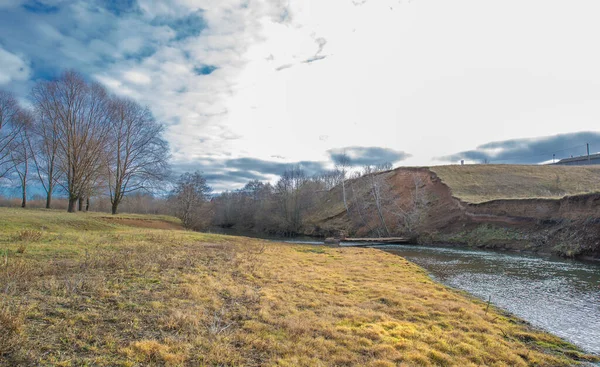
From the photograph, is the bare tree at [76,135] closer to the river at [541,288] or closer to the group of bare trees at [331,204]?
the group of bare trees at [331,204]

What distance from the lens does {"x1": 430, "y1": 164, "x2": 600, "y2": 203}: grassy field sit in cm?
3809

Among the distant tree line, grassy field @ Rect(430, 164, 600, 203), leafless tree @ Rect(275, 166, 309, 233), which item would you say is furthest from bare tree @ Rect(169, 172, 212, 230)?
grassy field @ Rect(430, 164, 600, 203)

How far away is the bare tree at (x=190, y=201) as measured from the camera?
32.6 metres

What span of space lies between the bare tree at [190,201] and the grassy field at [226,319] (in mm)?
21737

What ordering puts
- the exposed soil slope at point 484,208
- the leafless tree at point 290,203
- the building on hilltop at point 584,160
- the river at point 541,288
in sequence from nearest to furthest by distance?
the river at point 541,288, the exposed soil slope at point 484,208, the leafless tree at point 290,203, the building on hilltop at point 584,160

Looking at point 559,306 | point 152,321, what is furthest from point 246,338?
point 559,306

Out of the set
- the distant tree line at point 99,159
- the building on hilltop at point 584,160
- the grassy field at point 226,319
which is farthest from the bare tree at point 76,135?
the building on hilltop at point 584,160

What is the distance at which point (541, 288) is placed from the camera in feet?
39.0

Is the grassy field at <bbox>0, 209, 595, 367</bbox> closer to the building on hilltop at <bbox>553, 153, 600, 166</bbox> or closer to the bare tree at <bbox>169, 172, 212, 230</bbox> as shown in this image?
the bare tree at <bbox>169, 172, 212, 230</bbox>

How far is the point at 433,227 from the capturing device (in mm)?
35812

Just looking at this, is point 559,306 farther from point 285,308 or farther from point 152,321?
point 152,321

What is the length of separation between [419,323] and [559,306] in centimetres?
581

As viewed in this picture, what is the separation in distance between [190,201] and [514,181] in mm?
40921

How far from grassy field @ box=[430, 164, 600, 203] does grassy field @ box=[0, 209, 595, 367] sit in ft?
102
